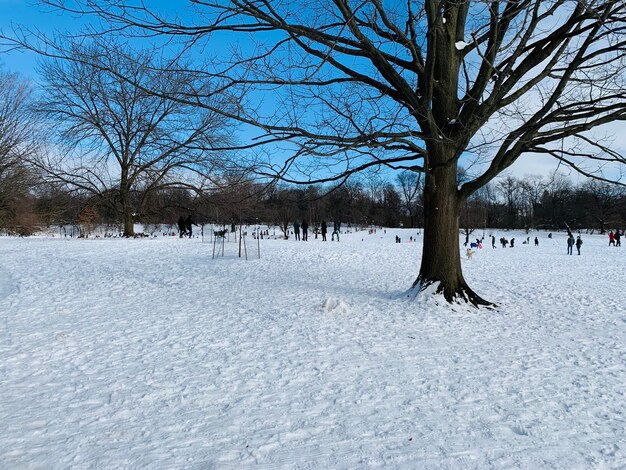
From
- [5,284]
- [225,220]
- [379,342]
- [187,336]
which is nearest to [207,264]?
[5,284]

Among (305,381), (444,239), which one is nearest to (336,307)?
(444,239)

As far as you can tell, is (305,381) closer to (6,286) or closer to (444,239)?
(444,239)

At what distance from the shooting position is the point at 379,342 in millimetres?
5336

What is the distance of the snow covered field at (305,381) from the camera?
9.18ft

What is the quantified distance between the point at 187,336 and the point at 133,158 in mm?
21557

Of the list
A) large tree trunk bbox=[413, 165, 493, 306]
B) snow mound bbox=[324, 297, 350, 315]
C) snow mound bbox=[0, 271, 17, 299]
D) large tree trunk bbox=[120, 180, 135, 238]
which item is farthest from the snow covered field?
large tree trunk bbox=[120, 180, 135, 238]

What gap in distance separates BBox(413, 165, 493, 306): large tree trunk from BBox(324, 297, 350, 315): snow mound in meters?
1.67

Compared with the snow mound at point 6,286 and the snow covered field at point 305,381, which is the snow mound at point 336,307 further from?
the snow mound at point 6,286

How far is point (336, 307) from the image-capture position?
22.7ft

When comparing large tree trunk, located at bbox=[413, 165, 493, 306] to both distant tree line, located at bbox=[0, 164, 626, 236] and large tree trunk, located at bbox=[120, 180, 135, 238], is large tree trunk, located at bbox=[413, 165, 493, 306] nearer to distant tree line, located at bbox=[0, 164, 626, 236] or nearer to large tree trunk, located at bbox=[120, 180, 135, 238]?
distant tree line, located at bbox=[0, 164, 626, 236]

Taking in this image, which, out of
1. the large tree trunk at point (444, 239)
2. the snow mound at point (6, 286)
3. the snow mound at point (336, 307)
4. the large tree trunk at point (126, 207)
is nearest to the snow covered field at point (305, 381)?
the snow mound at point (336, 307)

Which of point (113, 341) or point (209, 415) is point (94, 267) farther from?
point (209, 415)

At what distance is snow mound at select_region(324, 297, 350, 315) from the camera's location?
22.5 feet

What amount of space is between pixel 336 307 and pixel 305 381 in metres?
2.96
